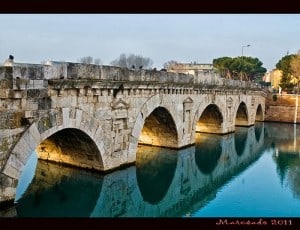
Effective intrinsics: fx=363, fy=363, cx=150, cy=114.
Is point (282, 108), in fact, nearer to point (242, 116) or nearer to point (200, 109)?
point (242, 116)

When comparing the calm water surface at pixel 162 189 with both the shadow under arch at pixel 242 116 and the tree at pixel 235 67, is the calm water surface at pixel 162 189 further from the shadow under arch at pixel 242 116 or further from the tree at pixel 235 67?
the tree at pixel 235 67

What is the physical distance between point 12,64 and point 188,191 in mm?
8380

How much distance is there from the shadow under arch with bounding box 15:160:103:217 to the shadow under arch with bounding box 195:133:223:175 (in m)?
6.33

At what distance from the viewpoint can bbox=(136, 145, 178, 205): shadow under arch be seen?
1386 cm

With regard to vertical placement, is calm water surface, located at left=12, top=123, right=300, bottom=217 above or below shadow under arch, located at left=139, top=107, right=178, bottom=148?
below

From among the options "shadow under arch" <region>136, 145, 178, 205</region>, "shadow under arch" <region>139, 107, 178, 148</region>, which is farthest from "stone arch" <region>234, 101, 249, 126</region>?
"shadow under arch" <region>136, 145, 178, 205</region>

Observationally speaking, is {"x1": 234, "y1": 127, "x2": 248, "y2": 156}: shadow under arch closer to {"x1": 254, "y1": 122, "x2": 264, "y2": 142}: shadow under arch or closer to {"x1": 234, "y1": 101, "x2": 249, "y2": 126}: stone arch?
{"x1": 254, "y1": 122, "x2": 264, "y2": 142}: shadow under arch

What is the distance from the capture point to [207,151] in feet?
68.6

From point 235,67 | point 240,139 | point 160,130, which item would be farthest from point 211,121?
point 235,67

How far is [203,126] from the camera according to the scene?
26.4 meters

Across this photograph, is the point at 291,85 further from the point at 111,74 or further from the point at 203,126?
the point at 111,74

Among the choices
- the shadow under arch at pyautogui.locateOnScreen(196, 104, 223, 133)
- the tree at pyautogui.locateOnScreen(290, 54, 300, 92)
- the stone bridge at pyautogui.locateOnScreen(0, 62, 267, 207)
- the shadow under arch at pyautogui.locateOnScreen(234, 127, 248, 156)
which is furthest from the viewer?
the tree at pyautogui.locateOnScreen(290, 54, 300, 92)

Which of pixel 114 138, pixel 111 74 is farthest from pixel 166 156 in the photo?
pixel 111 74

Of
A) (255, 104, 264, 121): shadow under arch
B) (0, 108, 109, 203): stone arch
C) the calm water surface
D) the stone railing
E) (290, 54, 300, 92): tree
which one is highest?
Answer: (290, 54, 300, 92): tree
